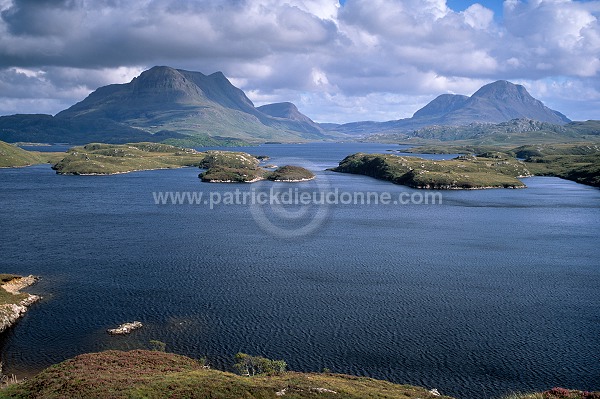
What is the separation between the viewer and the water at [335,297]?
63875mm

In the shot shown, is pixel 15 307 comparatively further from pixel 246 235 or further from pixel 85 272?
pixel 246 235

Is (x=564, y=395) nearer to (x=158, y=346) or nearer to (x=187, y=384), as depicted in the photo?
(x=187, y=384)

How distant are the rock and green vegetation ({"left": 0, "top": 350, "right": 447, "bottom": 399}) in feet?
41.5

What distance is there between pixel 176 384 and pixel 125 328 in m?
26.2

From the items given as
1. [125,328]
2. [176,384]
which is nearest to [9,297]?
[125,328]

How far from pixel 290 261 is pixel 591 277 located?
65710mm

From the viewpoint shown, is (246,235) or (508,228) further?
(508,228)

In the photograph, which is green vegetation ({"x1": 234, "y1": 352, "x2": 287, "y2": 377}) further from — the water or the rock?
the rock

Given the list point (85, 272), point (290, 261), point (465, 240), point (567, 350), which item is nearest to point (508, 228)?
point (465, 240)

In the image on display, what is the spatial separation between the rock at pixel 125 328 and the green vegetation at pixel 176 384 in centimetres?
1264

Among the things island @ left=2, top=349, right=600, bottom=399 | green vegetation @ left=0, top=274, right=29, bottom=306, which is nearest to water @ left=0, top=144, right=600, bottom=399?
green vegetation @ left=0, top=274, right=29, bottom=306

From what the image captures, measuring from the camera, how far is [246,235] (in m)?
139

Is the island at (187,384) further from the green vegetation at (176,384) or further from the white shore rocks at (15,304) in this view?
the white shore rocks at (15,304)

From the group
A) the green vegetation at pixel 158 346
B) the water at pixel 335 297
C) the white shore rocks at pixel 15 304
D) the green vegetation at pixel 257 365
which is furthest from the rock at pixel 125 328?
the green vegetation at pixel 257 365
